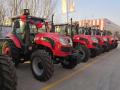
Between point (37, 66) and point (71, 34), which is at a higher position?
point (71, 34)

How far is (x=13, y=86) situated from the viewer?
20.6 feet

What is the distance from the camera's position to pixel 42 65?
10109 millimetres

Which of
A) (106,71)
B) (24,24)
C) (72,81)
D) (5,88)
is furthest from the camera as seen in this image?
(106,71)

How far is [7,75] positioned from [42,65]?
12.7 ft

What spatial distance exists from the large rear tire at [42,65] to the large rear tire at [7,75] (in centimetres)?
346

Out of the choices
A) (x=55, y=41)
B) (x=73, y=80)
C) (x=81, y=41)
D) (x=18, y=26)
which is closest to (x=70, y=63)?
(x=55, y=41)

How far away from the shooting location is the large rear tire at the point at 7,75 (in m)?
6.22

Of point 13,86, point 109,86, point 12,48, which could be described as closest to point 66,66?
point 12,48

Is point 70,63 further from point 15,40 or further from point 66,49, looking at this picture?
point 15,40

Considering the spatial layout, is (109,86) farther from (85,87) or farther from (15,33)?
(15,33)

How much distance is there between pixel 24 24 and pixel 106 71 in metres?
4.18

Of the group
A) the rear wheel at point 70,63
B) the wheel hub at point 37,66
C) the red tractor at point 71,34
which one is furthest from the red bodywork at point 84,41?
the wheel hub at point 37,66

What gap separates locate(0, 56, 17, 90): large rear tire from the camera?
6.22 metres

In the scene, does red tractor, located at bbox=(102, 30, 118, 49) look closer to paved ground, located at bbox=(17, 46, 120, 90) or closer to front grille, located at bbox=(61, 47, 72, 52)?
paved ground, located at bbox=(17, 46, 120, 90)
